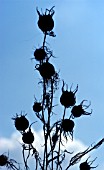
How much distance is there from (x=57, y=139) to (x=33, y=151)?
52cm

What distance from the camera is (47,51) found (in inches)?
250

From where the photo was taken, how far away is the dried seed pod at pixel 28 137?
6.60 meters

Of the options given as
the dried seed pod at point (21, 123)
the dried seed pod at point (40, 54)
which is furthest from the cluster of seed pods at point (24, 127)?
the dried seed pod at point (40, 54)

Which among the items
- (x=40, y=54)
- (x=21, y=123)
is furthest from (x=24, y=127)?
(x=40, y=54)

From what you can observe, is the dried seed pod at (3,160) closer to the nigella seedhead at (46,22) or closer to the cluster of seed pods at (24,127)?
the cluster of seed pods at (24,127)

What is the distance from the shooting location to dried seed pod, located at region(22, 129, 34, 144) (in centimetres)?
660

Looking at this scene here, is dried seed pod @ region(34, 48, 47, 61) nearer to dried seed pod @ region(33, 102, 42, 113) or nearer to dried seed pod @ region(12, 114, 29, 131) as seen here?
dried seed pod @ region(33, 102, 42, 113)

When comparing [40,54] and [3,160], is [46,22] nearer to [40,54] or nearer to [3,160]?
[40,54]

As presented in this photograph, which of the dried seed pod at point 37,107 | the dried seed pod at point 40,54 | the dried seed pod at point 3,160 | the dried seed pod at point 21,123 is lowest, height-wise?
the dried seed pod at point 3,160

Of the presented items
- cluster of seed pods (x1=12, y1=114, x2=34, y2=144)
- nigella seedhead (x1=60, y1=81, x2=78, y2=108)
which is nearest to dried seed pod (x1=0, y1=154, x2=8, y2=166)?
cluster of seed pods (x1=12, y1=114, x2=34, y2=144)

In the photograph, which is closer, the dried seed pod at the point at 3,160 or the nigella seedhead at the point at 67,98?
the nigella seedhead at the point at 67,98

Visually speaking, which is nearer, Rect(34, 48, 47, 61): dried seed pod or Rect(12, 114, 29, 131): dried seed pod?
Rect(34, 48, 47, 61): dried seed pod

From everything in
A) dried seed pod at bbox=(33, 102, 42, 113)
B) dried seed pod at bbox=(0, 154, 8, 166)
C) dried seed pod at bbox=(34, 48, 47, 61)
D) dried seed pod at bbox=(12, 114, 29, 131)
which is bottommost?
dried seed pod at bbox=(0, 154, 8, 166)

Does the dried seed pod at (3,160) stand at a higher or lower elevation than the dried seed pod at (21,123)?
lower
